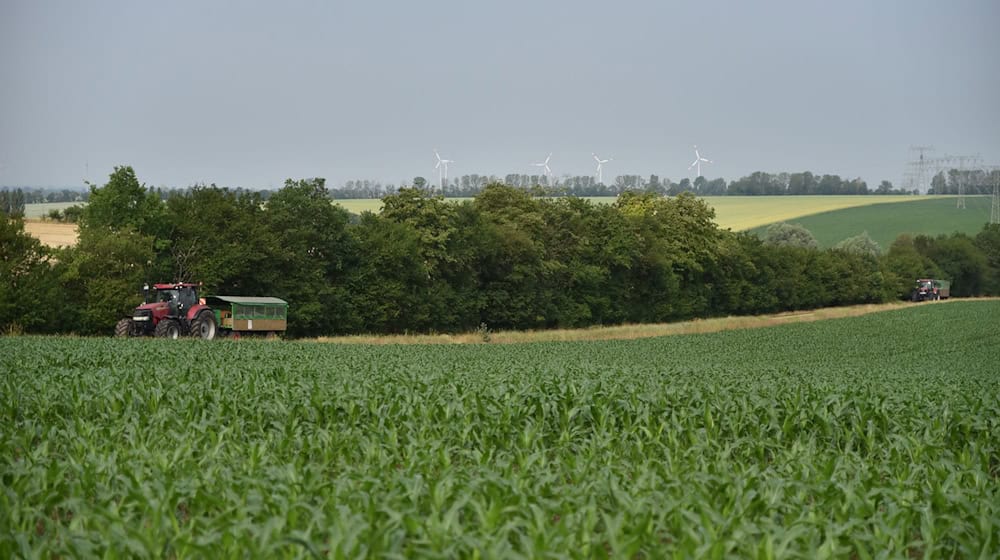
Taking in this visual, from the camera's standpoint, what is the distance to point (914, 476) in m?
11.0

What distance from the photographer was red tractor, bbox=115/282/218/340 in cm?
3775

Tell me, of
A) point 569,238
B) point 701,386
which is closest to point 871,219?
point 569,238

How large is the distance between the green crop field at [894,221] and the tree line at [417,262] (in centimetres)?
4551

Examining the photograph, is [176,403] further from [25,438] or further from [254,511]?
[254,511]

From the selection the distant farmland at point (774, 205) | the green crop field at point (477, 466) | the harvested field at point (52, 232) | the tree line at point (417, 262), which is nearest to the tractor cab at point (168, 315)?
the tree line at point (417, 262)

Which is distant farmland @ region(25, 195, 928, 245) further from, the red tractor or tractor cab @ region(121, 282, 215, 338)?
tractor cab @ region(121, 282, 215, 338)

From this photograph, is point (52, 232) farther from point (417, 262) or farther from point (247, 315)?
point (247, 315)

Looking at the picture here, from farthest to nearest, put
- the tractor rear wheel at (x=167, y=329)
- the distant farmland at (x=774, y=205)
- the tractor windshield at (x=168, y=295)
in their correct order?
the distant farmland at (x=774, y=205), the tractor windshield at (x=168, y=295), the tractor rear wheel at (x=167, y=329)

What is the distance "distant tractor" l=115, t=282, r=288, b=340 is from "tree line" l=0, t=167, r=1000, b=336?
4.63m

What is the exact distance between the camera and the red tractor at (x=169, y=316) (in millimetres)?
37750

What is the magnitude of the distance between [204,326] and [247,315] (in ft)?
11.2

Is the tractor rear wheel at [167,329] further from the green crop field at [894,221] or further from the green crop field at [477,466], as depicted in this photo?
the green crop field at [894,221]

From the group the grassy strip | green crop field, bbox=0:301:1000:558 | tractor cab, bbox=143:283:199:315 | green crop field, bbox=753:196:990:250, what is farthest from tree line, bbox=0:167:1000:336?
green crop field, bbox=753:196:990:250

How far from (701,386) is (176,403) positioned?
9.07 m
